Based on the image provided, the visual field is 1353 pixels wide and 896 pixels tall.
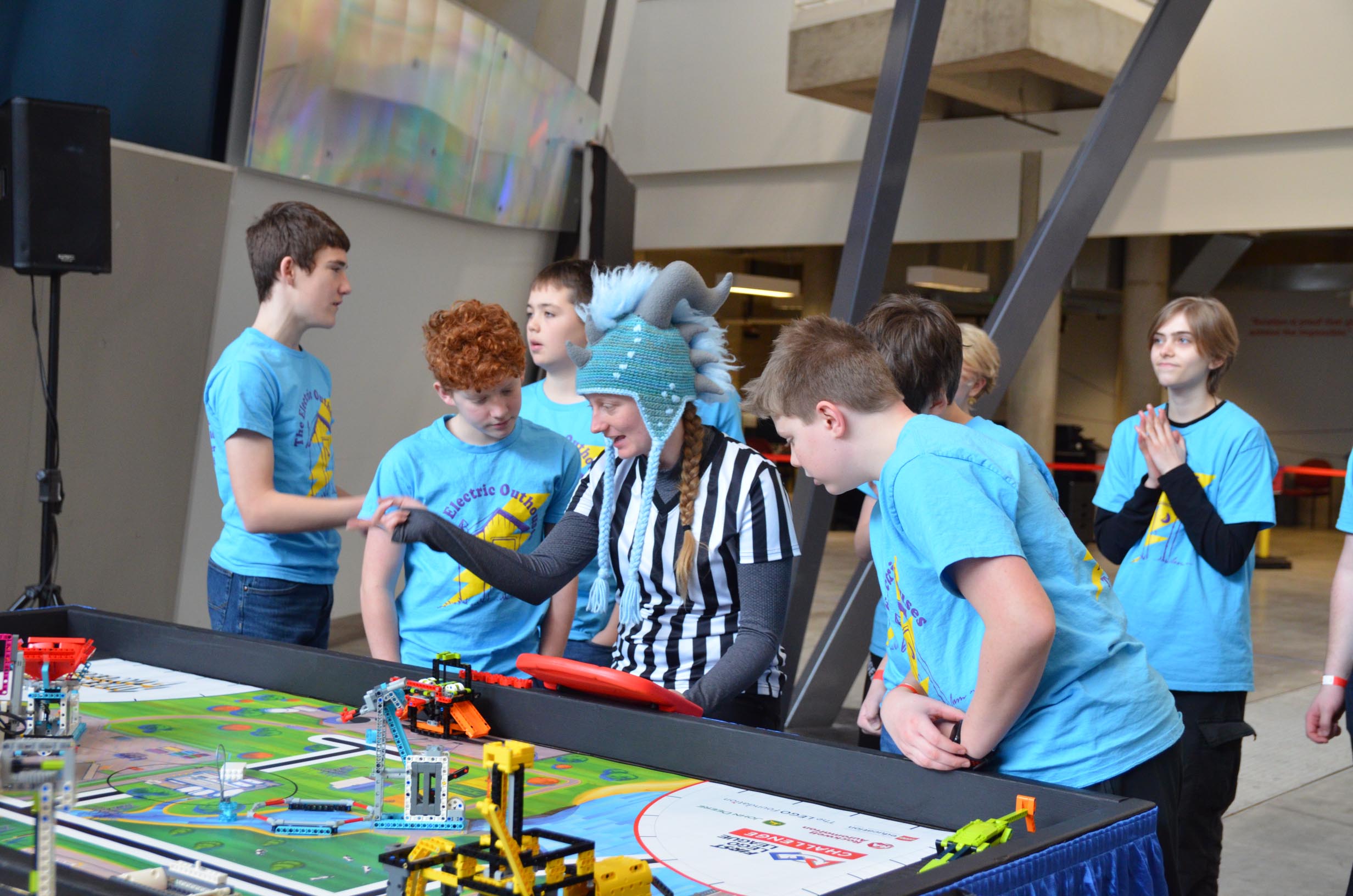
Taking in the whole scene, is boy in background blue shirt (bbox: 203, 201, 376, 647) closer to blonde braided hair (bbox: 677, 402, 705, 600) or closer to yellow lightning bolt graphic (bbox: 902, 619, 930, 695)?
blonde braided hair (bbox: 677, 402, 705, 600)

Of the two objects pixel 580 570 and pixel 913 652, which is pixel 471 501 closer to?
pixel 580 570

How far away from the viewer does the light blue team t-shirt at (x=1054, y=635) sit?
1465 mm

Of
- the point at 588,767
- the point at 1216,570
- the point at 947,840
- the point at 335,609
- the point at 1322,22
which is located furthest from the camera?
the point at 1322,22

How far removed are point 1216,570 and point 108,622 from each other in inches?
90.5

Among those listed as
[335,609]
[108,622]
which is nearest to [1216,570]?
[108,622]

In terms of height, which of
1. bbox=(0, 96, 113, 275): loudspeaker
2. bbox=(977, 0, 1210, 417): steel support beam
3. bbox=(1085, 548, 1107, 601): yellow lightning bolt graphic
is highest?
bbox=(977, 0, 1210, 417): steel support beam

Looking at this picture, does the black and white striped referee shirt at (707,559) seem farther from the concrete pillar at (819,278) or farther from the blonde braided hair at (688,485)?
the concrete pillar at (819,278)

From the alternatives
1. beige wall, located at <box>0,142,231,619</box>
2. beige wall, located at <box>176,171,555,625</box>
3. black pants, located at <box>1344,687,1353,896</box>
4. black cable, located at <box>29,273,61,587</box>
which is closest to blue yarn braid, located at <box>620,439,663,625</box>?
black pants, located at <box>1344,687,1353,896</box>

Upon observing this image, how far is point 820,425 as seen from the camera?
161 cm

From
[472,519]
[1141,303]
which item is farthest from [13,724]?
[1141,303]

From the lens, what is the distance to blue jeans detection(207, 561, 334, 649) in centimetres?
276

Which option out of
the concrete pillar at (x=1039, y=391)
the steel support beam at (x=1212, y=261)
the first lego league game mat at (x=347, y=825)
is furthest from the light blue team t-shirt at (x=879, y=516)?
the steel support beam at (x=1212, y=261)

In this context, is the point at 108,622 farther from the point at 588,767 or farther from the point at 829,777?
the point at 829,777

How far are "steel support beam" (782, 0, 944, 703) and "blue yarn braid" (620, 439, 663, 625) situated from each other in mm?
2335
